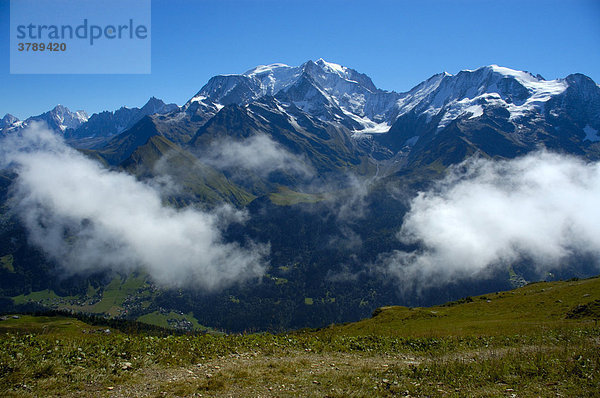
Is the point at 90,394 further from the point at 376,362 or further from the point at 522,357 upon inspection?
the point at 522,357

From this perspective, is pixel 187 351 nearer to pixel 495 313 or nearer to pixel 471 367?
pixel 471 367

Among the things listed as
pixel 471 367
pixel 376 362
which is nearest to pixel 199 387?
pixel 376 362

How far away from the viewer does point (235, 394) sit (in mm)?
15453

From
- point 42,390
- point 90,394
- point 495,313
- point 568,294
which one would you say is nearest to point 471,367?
point 90,394

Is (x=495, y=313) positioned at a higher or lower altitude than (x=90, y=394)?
lower

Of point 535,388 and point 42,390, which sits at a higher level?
point 42,390

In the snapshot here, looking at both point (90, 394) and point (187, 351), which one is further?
point (187, 351)

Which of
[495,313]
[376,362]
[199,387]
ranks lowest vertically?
[495,313]

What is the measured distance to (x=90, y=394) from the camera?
14844 mm

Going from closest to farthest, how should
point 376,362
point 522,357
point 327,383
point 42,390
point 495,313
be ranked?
point 42,390 < point 327,383 < point 522,357 < point 376,362 < point 495,313

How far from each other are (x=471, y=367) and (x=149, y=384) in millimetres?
17961

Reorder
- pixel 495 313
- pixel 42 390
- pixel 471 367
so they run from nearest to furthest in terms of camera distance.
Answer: pixel 42 390
pixel 471 367
pixel 495 313

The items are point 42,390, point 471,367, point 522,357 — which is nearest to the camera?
point 42,390

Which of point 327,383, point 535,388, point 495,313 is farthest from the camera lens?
point 495,313
